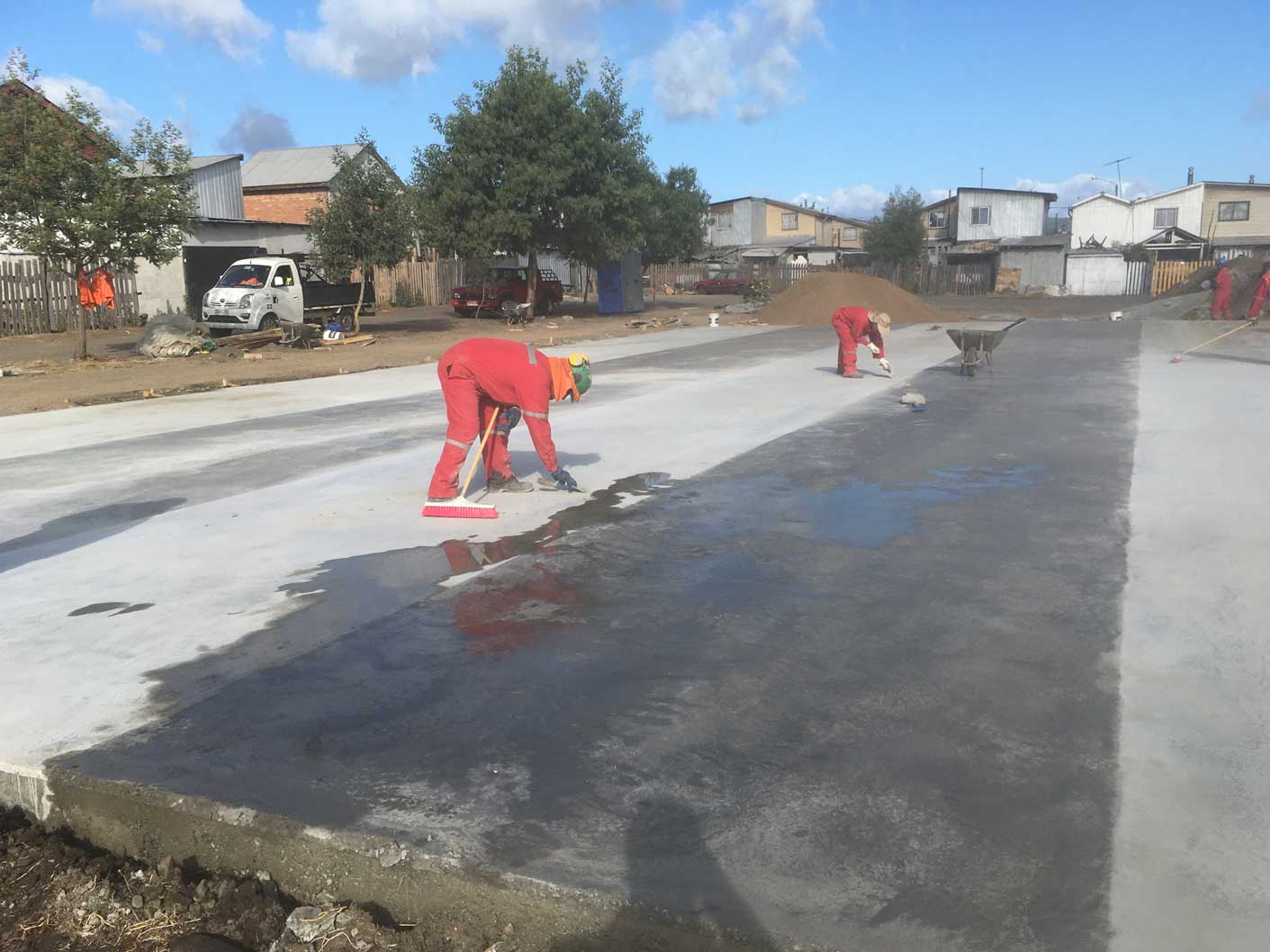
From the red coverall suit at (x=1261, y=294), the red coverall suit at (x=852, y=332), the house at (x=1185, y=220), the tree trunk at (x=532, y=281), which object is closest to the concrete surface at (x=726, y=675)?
the red coverall suit at (x=852, y=332)

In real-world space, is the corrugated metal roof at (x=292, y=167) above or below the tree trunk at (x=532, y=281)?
above

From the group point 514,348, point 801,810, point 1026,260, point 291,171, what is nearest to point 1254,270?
point 1026,260

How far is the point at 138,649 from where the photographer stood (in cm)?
474

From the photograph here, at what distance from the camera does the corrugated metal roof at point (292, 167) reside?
148 feet

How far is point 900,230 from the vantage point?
55.8 m

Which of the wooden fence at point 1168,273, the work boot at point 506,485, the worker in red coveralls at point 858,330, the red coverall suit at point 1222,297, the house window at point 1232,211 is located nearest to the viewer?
the work boot at point 506,485

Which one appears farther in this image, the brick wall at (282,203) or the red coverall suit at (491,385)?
the brick wall at (282,203)

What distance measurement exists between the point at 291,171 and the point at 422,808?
157 feet

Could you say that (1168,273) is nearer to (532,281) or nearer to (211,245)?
(532,281)

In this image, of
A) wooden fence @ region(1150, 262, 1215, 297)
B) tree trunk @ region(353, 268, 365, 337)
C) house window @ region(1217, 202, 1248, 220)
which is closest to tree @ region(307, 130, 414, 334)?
tree trunk @ region(353, 268, 365, 337)

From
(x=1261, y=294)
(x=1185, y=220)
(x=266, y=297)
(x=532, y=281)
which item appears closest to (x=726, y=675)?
(x=266, y=297)

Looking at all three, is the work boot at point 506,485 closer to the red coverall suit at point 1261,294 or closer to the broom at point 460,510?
the broom at point 460,510

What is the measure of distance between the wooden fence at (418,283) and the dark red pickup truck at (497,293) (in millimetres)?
5695

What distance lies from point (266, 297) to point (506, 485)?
690 inches
